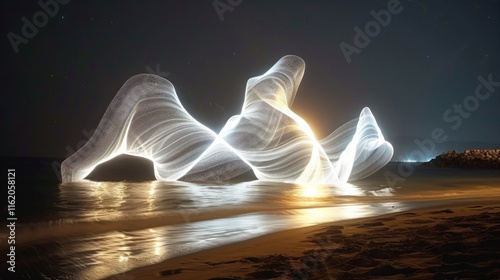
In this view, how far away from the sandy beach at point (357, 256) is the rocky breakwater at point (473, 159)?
1552 inches

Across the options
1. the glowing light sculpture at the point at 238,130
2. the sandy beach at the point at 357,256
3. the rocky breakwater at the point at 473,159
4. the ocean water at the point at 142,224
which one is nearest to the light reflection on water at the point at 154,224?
the ocean water at the point at 142,224

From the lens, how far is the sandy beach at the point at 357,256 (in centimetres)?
433

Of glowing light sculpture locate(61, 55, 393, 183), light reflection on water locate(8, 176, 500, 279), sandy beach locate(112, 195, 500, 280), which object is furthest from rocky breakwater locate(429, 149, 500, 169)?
sandy beach locate(112, 195, 500, 280)

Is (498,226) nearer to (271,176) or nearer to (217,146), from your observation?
(217,146)

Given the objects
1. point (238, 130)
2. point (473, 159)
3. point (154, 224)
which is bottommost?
point (154, 224)

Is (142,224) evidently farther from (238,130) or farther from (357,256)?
(238,130)

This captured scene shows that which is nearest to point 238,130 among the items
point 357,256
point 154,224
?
point 154,224

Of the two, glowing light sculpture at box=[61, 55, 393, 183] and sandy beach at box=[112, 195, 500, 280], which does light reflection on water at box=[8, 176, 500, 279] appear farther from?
glowing light sculpture at box=[61, 55, 393, 183]

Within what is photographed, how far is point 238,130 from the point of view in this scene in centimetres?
1995

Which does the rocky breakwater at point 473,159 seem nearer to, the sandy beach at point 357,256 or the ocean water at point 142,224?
the ocean water at point 142,224

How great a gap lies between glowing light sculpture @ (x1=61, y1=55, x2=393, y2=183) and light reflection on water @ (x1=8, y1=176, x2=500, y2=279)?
2918 millimetres

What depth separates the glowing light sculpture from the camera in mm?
17531

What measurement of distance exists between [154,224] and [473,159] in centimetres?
4202

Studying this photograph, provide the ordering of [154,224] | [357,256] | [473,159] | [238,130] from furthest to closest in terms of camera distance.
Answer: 1. [473,159]
2. [238,130]
3. [154,224]
4. [357,256]
